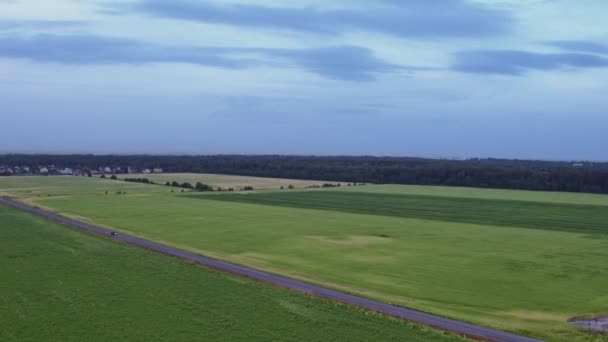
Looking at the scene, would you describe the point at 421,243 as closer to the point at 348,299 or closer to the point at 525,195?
the point at 348,299

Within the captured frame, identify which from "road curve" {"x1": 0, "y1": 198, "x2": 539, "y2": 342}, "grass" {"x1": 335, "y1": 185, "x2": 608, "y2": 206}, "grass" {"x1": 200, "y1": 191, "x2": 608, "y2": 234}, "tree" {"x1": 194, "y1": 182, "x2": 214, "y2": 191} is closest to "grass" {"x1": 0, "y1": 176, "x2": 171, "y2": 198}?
"tree" {"x1": 194, "y1": 182, "x2": 214, "y2": 191}

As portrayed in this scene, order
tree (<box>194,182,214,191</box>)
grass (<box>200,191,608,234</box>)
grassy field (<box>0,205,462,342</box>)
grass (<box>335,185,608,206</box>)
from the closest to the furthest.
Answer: grassy field (<box>0,205,462,342</box>) → grass (<box>200,191,608,234</box>) → grass (<box>335,185,608,206</box>) → tree (<box>194,182,214,191</box>)

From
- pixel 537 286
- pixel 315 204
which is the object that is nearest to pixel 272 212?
pixel 315 204

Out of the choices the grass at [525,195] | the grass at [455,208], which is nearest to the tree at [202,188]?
the grass at [455,208]

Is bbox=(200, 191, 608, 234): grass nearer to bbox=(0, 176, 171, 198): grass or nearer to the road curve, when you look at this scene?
bbox=(0, 176, 171, 198): grass

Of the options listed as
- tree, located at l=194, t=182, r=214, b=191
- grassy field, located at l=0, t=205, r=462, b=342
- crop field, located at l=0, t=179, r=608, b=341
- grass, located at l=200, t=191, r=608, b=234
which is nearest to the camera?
grassy field, located at l=0, t=205, r=462, b=342

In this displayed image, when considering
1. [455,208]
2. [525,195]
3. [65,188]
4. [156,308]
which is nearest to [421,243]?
[156,308]
